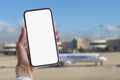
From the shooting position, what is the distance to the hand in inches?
176

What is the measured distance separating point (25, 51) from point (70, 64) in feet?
342

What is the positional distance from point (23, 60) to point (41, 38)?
323 mm

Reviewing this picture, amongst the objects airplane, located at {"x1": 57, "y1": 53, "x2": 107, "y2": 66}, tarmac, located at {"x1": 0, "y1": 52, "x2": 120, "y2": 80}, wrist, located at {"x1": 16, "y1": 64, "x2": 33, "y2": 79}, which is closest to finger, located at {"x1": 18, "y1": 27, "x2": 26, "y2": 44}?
wrist, located at {"x1": 16, "y1": 64, "x2": 33, "y2": 79}

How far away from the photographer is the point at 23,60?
4.50 meters

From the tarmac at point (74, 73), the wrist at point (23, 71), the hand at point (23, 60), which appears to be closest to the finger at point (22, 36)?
the hand at point (23, 60)

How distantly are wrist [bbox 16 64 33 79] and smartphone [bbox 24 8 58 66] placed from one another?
0.40ft

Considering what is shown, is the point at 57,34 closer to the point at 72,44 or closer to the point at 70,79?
the point at 70,79

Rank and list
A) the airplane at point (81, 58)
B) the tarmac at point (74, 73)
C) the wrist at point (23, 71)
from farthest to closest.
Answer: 1. the airplane at point (81, 58)
2. the tarmac at point (74, 73)
3. the wrist at point (23, 71)

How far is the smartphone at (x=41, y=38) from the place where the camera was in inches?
171

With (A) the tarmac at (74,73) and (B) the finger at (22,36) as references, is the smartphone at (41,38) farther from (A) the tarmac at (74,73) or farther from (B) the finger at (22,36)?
(A) the tarmac at (74,73)

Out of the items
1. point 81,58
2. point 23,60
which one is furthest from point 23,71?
point 81,58

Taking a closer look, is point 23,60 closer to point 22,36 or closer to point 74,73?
point 22,36

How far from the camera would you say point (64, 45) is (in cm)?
19112

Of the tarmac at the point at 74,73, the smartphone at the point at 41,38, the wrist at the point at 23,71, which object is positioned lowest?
the tarmac at the point at 74,73
